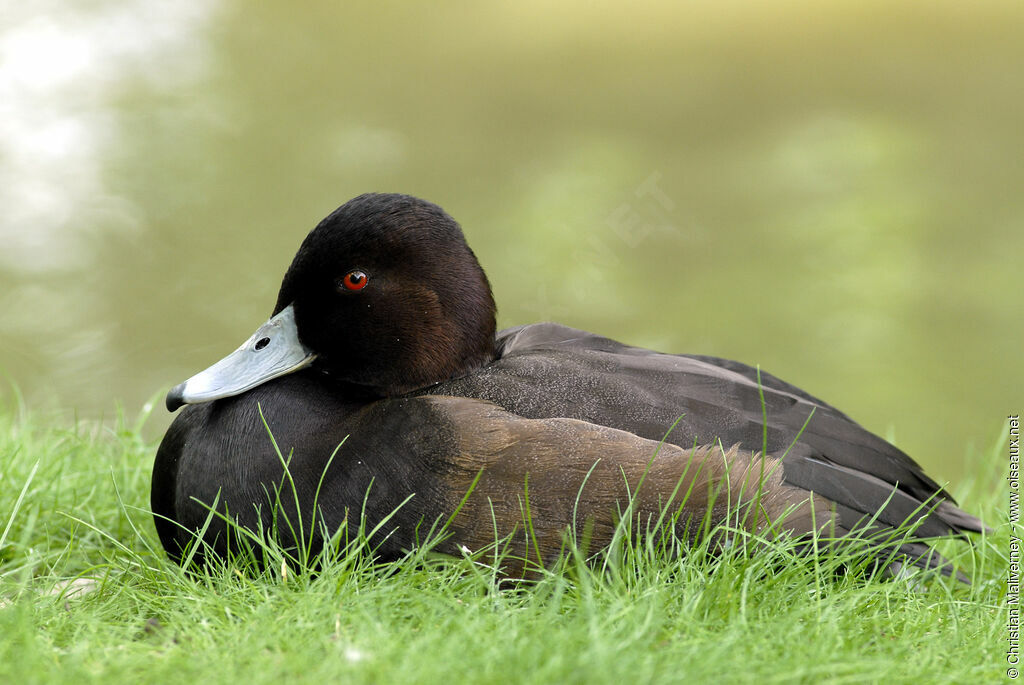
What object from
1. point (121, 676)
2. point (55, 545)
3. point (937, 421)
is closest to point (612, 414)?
point (121, 676)

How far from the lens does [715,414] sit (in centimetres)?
286

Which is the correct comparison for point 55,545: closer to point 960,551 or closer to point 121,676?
point 121,676

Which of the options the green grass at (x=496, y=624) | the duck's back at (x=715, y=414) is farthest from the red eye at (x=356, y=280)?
the green grass at (x=496, y=624)

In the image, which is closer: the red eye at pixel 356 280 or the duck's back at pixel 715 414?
the duck's back at pixel 715 414

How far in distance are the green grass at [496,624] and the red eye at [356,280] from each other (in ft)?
2.64

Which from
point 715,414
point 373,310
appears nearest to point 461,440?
point 373,310

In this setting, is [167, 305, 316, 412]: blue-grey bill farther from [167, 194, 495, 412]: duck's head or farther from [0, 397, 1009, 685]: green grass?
[0, 397, 1009, 685]: green grass

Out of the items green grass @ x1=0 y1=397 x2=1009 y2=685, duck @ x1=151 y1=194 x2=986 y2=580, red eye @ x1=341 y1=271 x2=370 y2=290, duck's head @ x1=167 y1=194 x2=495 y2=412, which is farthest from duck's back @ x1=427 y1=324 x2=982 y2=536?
red eye @ x1=341 y1=271 x2=370 y2=290

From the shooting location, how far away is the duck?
2.60m

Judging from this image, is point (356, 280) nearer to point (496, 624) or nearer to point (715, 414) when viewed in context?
point (715, 414)

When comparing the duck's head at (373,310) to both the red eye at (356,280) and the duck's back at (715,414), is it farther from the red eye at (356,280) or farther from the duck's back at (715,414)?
the duck's back at (715,414)

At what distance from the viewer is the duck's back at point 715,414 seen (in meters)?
2.78

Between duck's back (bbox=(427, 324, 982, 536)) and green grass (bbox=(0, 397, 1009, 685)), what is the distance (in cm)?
23

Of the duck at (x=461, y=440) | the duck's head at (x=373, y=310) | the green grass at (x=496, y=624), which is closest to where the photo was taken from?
the green grass at (x=496, y=624)
